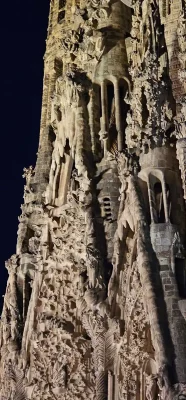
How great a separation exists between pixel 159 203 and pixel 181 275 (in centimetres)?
173

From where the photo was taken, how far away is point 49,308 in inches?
598

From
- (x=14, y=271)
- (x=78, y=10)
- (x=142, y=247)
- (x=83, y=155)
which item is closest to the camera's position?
(x=142, y=247)

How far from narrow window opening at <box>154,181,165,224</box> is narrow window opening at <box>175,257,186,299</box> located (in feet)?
3.22

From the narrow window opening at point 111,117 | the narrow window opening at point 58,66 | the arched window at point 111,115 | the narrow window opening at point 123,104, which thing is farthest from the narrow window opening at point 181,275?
the narrow window opening at point 58,66

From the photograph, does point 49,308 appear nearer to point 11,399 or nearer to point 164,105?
point 11,399

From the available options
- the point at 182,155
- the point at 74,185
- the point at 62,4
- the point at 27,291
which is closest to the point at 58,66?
the point at 62,4

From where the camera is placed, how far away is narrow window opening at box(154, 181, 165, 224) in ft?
41.9

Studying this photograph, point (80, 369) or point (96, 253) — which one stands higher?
point (96, 253)

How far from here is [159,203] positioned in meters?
13.0

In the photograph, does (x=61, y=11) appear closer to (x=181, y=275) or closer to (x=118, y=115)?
(x=118, y=115)

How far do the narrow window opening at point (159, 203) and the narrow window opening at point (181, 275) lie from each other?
98 cm

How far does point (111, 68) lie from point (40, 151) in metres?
3.70

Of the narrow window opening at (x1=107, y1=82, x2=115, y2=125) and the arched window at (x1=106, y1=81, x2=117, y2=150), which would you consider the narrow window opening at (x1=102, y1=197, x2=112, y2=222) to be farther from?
the narrow window opening at (x1=107, y1=82, x2=115, y2=125)

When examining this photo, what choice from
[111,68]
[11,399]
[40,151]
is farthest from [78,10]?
[11,399]
